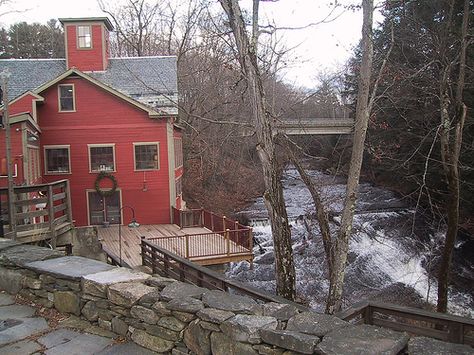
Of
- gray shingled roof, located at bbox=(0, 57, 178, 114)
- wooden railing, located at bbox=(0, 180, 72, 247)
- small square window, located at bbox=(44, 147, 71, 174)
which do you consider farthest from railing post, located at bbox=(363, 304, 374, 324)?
small square window, located at bbox=(44, 147, 71, 174)

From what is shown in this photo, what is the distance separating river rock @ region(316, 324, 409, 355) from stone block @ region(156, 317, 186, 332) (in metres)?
1.27

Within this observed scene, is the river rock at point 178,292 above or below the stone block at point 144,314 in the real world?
above

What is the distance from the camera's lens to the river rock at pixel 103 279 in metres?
4.16

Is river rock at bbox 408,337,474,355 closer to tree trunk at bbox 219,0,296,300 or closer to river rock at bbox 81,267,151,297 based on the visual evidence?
river rock at bbox 81,267,151,297

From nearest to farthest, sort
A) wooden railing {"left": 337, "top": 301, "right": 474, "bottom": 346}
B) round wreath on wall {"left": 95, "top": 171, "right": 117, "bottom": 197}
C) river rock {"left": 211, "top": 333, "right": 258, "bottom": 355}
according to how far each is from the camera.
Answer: river rock {"left": 211, "top": 333, "right": 258, "bottom": 355} < wooden railing {"left": 337, "top": 301, "right": 474, "bottom": 346} < round wreath on wall {"left": 95, "top": 171, "right": 117, "bottom": 197}

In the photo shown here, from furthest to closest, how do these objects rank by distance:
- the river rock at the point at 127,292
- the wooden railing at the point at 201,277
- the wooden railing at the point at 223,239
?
the wooden railing at the point at 223,239, the wooden railing at the point at 201,277, the river rock at the point at 127,292

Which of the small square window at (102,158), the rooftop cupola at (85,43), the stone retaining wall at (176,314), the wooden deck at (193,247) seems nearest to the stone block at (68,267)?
the stone retaining wall at (176,314)

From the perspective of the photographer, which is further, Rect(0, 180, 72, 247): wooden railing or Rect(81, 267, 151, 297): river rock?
Rect(0, 180, 72, 247): wooden railing

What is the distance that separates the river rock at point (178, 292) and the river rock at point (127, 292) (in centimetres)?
18

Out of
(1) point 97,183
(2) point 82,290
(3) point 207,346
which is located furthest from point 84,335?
(1) point 97,183

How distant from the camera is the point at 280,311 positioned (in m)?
3.47

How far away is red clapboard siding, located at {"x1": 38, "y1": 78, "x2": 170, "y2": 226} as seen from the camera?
20250 mm

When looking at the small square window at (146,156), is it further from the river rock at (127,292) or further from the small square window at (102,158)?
the river rock at (127,292)

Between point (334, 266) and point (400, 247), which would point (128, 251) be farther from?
point (400, 247)
